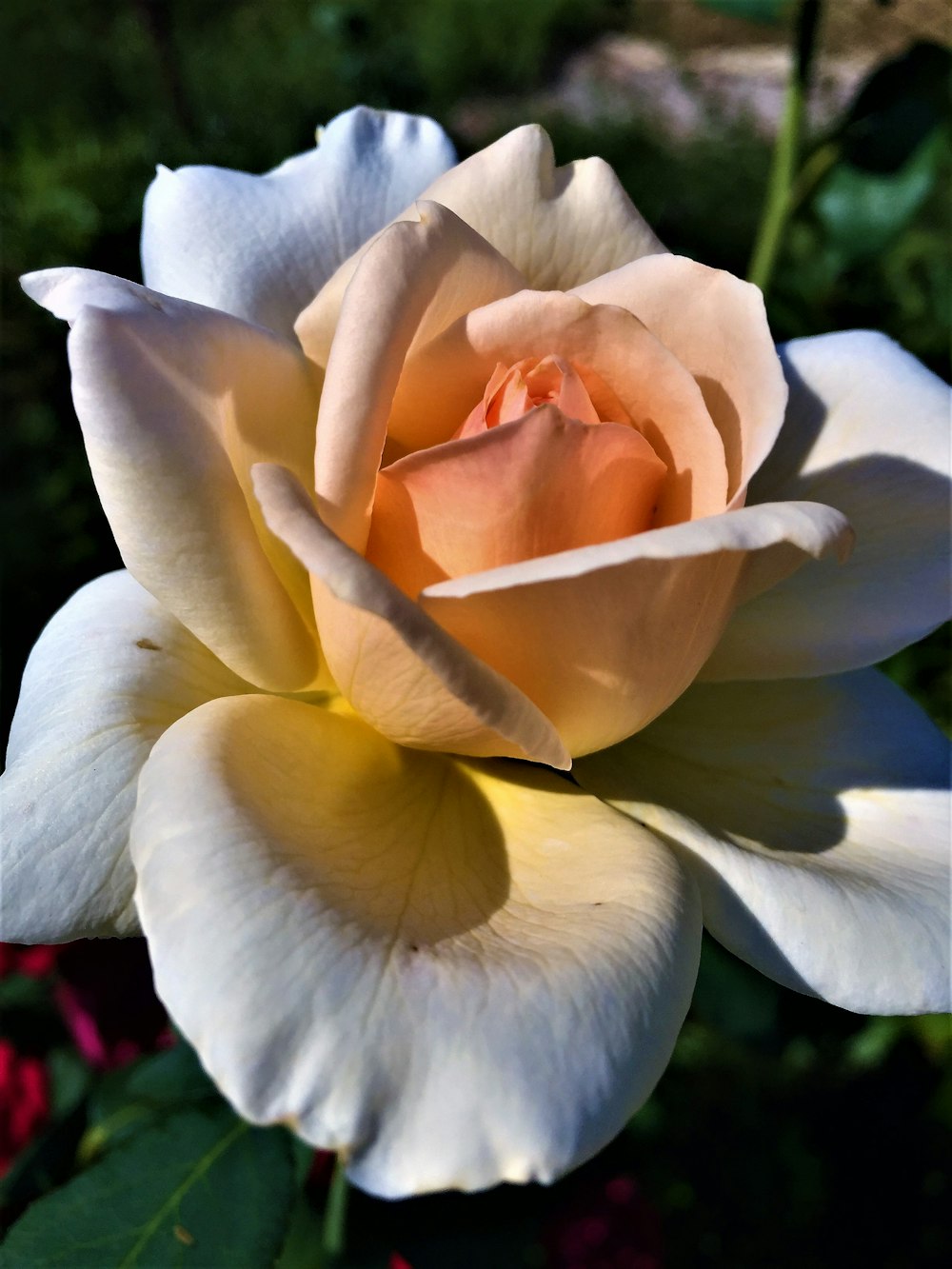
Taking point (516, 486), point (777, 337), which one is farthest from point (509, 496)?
point (777, 337)

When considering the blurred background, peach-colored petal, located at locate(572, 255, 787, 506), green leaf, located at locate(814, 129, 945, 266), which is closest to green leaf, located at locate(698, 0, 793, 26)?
→ the blurred background

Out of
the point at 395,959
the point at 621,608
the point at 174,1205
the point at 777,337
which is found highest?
the point at 621,608

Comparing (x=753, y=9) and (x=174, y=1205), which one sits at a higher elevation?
(x=753, y=9)

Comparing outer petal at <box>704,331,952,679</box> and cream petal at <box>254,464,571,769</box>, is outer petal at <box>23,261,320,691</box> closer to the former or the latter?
cream petal at <box>254,464,571,769</box>

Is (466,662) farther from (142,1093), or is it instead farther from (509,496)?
(142,1093)

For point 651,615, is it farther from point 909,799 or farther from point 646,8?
point 646,8

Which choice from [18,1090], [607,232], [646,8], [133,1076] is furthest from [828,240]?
[646,8]

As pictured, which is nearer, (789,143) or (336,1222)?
(336,1222)
